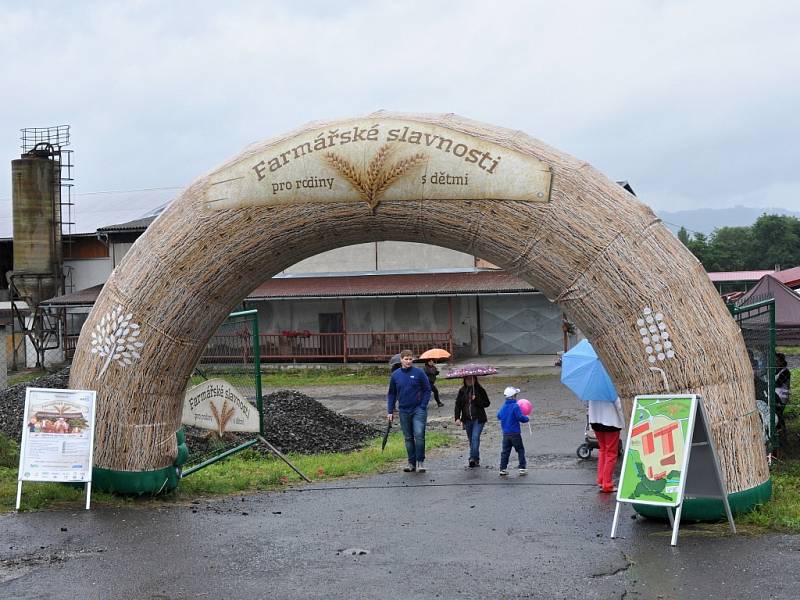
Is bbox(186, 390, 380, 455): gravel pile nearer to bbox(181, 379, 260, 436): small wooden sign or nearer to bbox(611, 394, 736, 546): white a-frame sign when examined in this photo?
bbox(181, 379, 260, 436): small wooden sign

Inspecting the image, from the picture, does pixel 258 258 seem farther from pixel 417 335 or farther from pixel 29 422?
pixel 417 335

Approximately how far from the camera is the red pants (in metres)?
10.2

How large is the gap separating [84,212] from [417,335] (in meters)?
19.4

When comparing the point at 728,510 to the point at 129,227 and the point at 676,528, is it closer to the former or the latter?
the point at 676,528

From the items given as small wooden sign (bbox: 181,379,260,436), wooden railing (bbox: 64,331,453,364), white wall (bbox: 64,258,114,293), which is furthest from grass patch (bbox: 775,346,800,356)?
white wall (bbox: 64,258,114,293)

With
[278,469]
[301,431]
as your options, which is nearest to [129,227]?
[301,431]

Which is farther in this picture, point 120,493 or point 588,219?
point 120,493

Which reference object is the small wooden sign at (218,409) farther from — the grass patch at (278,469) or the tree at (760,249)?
the tree at (760,249)

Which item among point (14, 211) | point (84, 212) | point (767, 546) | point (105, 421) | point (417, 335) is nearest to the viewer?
point (767, 546)

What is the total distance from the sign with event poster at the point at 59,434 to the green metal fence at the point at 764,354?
278 inches

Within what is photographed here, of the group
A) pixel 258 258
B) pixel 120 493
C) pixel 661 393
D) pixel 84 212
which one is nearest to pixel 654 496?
pixel 661 393

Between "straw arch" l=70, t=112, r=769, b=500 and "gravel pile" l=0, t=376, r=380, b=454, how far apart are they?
131 inches

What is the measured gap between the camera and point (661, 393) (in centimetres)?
816

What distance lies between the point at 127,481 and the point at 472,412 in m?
4.82
